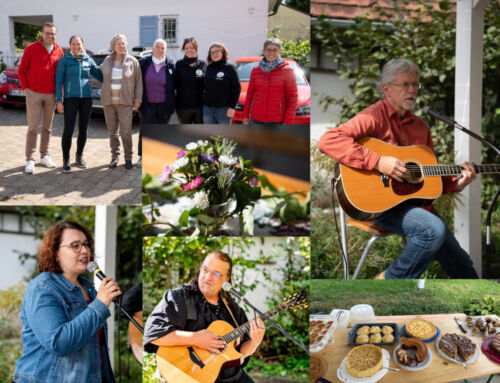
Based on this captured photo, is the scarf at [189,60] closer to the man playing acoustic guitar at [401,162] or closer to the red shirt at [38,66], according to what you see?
the red shirt at [38,66]

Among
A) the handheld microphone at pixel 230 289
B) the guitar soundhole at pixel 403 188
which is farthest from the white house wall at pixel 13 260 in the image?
the guitar soundhole at pixel 403 188

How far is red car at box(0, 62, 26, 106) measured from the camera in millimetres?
4566

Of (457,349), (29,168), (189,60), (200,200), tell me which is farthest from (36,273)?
(457,349)

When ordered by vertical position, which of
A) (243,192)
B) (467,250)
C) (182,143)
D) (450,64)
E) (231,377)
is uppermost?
(450,64)

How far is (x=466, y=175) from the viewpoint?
162 inches

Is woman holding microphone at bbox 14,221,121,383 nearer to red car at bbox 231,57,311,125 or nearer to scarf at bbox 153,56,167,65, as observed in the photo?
scarf at bbox 153,56,167,65

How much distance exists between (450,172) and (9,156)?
3171 millimetres

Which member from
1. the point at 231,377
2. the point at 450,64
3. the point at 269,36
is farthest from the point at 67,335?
the point at 450,64

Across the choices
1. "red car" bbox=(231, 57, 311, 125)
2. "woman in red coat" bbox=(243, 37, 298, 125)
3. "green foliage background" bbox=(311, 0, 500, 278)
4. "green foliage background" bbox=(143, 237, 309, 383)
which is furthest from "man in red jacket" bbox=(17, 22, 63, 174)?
"green foliage background" bbox=(311, 0, 500, 278)

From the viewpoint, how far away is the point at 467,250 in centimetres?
451

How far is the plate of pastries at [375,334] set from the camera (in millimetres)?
4227

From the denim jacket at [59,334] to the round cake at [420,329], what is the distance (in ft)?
6.73

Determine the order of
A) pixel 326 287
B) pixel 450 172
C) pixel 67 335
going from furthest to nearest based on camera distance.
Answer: pixel 326 287, pixel 450 172, pixel 67 335

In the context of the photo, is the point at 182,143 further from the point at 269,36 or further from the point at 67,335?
the point at 67,335
